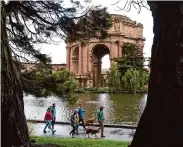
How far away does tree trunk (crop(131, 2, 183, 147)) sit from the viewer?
188 inches

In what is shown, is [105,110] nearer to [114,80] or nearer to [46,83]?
[46,83]

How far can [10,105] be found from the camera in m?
5.53

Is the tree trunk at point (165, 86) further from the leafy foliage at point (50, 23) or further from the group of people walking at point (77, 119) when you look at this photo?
the group of people walking at point (77, 119)

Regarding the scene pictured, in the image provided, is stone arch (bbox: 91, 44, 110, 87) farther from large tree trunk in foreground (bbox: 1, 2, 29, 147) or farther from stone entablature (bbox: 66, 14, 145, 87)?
large tree trunk in foreground (bbox: 1, 2, 29, 147)

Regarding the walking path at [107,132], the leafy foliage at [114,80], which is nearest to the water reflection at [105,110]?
the walking path at [107,132]

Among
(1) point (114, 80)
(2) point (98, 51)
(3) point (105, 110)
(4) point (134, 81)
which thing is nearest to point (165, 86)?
(3) point (105, 110)

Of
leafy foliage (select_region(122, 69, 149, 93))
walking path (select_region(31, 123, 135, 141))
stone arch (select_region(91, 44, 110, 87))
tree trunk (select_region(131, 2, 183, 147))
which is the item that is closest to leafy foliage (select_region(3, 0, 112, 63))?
tree trunk (select_region(131, 2, 183, 147))

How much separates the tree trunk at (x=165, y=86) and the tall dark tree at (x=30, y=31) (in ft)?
5.89

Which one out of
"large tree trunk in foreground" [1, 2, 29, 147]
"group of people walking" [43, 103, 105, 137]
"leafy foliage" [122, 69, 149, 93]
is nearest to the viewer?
"large tree trunk in foreground" [1, 2, 29, 147]

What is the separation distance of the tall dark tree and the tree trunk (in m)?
1.79

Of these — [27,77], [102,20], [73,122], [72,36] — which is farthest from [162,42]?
[73,122]

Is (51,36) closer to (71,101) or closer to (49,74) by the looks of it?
(49,74)

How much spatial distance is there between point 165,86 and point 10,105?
230cm

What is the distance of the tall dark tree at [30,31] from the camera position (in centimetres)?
554
